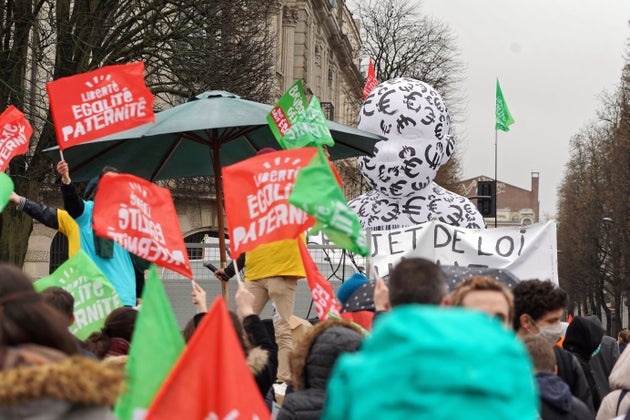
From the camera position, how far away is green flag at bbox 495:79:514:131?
89.5 ft

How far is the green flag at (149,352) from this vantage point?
12.3 feet

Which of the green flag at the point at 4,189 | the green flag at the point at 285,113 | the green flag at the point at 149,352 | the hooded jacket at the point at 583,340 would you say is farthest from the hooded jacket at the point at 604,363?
the green flag at the point at 149,352

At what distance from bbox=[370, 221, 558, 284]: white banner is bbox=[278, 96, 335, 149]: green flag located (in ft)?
7.22

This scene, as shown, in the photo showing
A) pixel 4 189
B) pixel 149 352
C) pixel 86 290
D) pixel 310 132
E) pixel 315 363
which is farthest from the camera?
pixel 310 132

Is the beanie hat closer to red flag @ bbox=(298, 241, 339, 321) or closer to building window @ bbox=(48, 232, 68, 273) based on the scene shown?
red flag @ bbox=(298, 241, 339, 321)

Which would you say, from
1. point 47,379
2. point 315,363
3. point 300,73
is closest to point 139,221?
point 315,363

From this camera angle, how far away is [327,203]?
505 centimetres

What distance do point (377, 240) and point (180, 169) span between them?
Result: 6.84ft

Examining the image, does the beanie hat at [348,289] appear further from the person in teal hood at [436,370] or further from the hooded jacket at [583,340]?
the person in teal hood at [436,370]

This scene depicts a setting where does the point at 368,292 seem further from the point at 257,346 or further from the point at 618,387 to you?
the point at 618,387

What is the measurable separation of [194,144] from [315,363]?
6.50 m

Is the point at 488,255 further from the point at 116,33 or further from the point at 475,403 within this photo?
the point at 116,33

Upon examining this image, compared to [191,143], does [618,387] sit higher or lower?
lower

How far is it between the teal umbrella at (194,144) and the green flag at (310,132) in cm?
105
